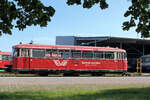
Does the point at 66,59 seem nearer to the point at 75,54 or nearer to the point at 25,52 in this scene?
the point at 75,54

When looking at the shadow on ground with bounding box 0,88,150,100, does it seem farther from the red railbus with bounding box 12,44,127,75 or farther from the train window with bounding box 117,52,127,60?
the train window with bounding box 117,52,127,60

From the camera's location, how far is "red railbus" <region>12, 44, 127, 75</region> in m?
26.2

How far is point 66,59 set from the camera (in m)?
27.8

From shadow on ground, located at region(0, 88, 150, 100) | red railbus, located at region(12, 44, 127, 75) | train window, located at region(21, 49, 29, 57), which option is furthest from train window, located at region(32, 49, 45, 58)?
shadow on ground, located at region(0, 88, 150, 100)

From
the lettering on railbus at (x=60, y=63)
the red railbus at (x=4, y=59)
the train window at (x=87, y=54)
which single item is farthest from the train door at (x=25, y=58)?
the red railbus at (x=4, y=59)

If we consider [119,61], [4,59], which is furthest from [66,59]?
[4,59]

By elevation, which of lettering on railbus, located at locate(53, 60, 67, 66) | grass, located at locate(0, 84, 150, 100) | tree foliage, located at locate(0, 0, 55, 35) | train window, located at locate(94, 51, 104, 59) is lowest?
grass, located at locate(0, 84, 150, 100)

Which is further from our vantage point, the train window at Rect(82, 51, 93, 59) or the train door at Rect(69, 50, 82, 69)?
the train window at Rect(82, 51, 93, 59)

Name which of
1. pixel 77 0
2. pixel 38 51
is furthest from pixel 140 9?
pixel 38 51

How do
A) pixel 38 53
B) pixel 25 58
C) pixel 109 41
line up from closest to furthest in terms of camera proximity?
1. pixel 25 58
2. pixel 38 53
3. pixel 109 41

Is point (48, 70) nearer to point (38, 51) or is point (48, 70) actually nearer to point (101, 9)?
point (38, 51)

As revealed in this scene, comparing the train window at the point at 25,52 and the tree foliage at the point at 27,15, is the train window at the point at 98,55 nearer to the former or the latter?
the train window at the point at 25,52

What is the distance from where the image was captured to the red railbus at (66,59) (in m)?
26.2

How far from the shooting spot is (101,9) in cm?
1095
